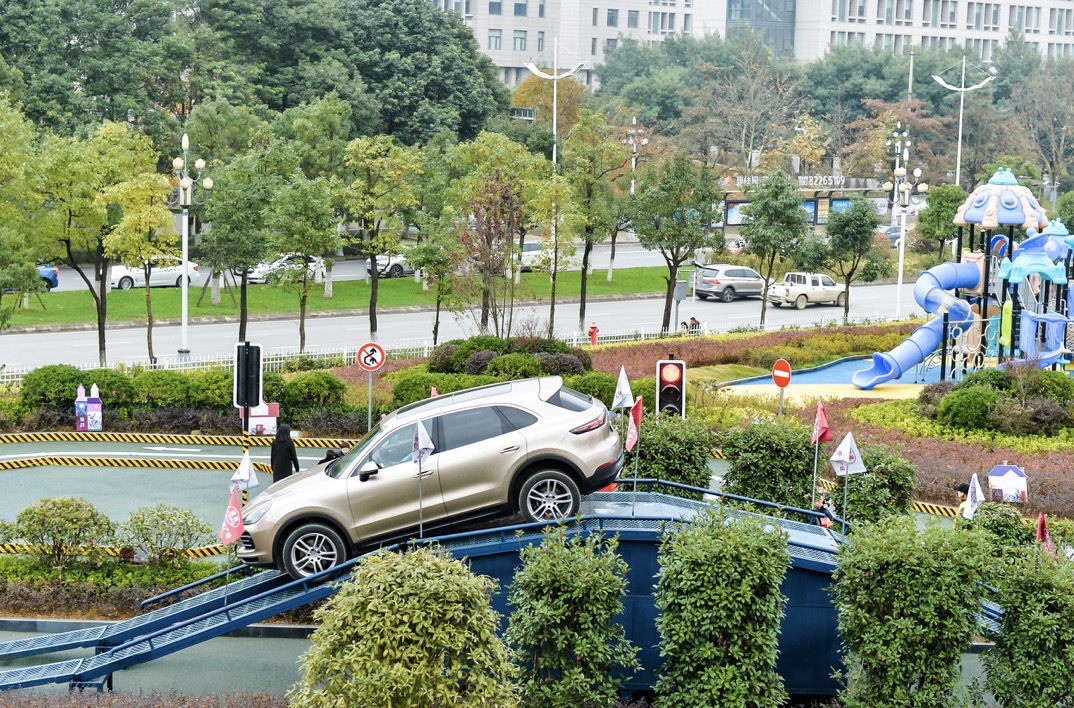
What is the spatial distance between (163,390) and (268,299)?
1962cm

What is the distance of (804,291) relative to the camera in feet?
160

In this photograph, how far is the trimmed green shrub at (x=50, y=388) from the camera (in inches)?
998

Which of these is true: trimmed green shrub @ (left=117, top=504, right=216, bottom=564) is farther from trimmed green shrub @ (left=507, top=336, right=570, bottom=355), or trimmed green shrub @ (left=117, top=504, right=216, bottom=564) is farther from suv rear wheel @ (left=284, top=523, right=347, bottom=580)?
trimmed green shrub @ (left=507, top=336, right=570, bottom=355)

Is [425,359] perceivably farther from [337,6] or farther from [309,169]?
[337,6]

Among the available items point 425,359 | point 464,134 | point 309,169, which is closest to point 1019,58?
point 464,134

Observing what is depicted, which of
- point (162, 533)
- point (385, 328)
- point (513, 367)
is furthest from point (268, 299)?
point (162, 533)

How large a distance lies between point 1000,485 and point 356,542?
328 inches

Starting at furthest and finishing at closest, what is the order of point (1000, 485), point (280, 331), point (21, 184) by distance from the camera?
point (280, 331) < point (21, 184) < point (1000, 485)

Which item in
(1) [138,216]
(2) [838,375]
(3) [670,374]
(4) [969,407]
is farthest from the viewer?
(2) [838,375]

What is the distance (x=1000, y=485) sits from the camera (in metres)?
16.9

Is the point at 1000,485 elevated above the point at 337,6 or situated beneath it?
situated beneath

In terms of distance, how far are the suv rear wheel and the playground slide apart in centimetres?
1939

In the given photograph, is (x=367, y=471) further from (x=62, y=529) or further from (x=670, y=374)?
(x=670, y=374)

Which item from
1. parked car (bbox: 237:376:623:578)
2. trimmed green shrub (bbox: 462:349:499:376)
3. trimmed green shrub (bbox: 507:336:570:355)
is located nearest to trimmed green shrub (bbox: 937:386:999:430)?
trimmed green shrub (bbox: 507:336:570:355)
